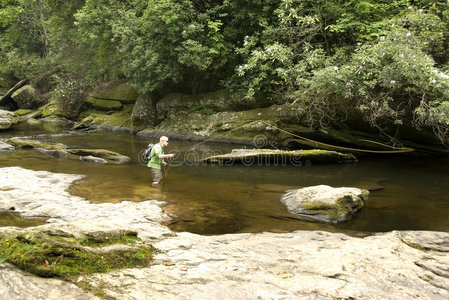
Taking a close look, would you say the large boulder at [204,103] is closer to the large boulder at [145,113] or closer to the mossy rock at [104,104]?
the large boulder at [145,113]

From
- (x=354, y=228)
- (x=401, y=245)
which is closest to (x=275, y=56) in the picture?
(x=354, y=228)

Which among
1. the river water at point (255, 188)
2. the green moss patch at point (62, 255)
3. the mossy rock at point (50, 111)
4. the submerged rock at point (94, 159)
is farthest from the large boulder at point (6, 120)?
the green moss patch at point (62, 255)

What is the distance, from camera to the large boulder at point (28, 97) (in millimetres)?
29688

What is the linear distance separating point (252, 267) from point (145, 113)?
17.3 m

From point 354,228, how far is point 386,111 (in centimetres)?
597

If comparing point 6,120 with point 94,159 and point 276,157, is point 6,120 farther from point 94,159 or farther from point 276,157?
point 276,157

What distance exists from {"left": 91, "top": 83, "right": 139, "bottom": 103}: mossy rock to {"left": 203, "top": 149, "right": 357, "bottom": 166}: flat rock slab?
1277 centimetres

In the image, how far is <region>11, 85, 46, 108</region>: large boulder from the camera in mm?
29688

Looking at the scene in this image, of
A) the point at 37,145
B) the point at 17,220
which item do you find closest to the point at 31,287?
the point at 17,220

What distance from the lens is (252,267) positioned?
4039 millimetres

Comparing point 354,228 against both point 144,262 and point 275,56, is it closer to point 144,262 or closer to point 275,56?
point 144,262

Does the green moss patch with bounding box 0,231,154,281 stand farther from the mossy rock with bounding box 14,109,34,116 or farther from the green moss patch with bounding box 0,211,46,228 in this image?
the mossy rock with bounding box 14,109,34,116

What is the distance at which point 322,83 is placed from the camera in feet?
38.2

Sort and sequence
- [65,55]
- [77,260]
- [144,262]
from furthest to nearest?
[65,55]
[144,262]
[77,260]
